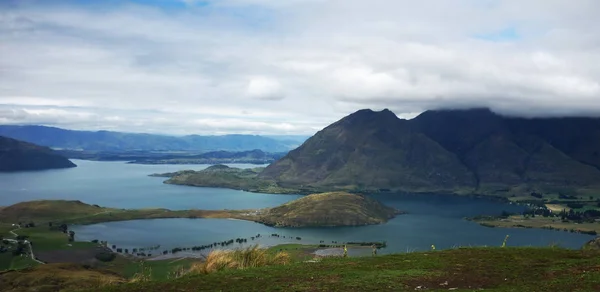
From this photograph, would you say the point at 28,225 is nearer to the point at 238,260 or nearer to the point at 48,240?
the point at 48,240

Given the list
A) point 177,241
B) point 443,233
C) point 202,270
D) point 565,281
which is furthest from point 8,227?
point 565,281

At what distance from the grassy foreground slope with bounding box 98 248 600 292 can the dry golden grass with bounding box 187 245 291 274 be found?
1.57 metres

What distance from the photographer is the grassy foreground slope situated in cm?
1609

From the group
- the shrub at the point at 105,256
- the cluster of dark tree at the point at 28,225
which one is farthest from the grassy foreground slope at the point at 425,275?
the cluster of dark tree at the point at 28,225

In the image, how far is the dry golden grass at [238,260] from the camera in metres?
20.6

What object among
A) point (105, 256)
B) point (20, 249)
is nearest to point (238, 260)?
point (105, 256)

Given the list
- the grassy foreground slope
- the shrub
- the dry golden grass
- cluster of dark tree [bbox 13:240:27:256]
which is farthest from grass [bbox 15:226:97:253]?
the grassy foreground slope

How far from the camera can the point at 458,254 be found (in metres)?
21.3

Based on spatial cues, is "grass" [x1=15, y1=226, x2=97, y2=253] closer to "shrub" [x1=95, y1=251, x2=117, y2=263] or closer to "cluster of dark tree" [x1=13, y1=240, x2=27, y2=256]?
"cluster of dark tree" [x1=13, y1=240, x2=27, y2=256]

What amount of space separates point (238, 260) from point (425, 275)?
876 centimetres

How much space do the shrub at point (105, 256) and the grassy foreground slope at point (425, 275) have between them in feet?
411

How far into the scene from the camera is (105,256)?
13288 cm

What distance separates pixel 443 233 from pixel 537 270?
584 ft

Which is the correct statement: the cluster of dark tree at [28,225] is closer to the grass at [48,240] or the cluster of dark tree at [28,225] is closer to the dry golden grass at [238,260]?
the grass at [48,240]
